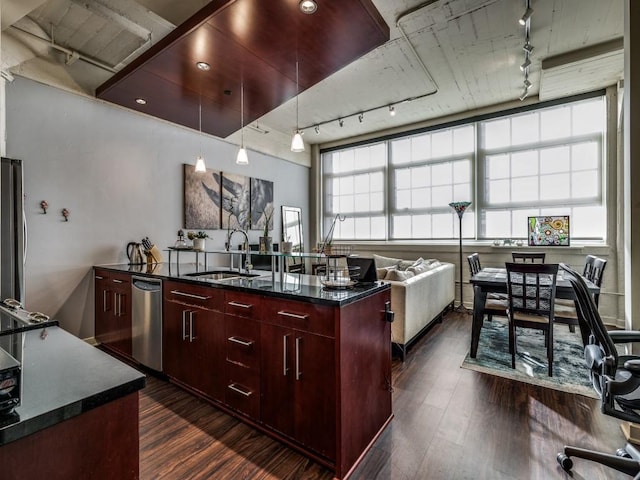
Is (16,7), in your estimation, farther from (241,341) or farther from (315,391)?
(315,391)

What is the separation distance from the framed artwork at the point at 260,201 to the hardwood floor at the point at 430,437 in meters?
3.48

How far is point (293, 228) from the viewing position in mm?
6766

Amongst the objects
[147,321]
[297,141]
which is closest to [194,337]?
[147,321]

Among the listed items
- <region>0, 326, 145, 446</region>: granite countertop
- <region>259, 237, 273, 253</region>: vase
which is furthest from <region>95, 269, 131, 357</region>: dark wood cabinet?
<region>0, 326, 145, 446</region>: granite countertop

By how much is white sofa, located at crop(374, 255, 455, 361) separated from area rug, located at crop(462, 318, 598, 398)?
0.59 m

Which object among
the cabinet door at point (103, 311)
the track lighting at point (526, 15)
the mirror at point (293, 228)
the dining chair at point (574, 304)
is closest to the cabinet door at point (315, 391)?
the dining chair at point (574, 304)

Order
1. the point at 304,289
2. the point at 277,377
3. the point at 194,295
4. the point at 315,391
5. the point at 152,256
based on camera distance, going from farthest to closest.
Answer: the point at 152,256
the point at 194,295
the point at 304,289
the point at 277,377
the point at 315,391

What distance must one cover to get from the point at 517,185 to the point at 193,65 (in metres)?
5.02

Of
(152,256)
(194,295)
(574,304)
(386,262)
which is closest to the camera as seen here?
(194,295)

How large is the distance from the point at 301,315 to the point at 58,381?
3.69ft

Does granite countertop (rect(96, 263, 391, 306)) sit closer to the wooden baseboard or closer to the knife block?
the knife block

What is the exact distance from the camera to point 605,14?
3.01m

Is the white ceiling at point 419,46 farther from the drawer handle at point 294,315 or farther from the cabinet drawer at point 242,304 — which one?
the drawer handle at point 294,315

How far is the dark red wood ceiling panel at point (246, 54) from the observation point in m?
2.23
